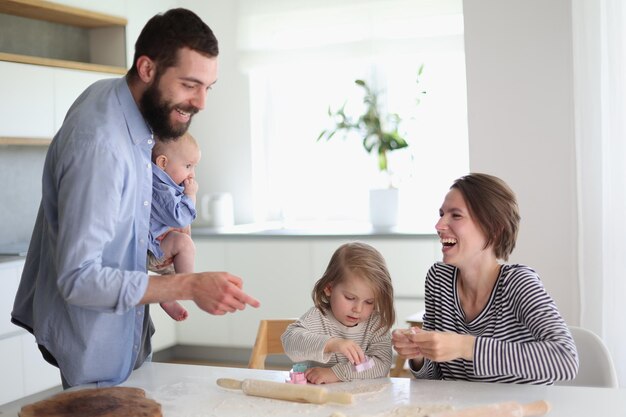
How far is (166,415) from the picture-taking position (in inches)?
70.8

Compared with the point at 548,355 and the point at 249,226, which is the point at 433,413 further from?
the point at 249,226

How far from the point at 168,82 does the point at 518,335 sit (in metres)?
1.03

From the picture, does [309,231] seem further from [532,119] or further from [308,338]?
[308,338]

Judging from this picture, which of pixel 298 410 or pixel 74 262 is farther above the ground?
pixel 74 262

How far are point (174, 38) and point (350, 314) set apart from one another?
2.76 ft

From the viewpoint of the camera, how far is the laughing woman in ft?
6.41

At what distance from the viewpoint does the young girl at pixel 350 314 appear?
7.24 ft

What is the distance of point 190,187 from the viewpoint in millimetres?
2674

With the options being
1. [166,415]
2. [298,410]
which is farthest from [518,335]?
[166,415]

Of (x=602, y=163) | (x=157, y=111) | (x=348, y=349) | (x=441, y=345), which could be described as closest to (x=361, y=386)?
(x=348, y=349)

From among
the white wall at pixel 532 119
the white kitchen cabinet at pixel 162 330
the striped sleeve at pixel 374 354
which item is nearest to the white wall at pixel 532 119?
the white wall at pixel 532 119

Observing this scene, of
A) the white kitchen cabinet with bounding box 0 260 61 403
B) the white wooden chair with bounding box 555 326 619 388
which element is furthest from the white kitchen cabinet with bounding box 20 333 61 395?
the white wooden chair with bounding box 555 326 619 388

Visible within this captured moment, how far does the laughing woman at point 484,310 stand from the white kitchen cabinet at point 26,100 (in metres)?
2.84

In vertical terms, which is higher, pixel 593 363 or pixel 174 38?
pixel 174 38
